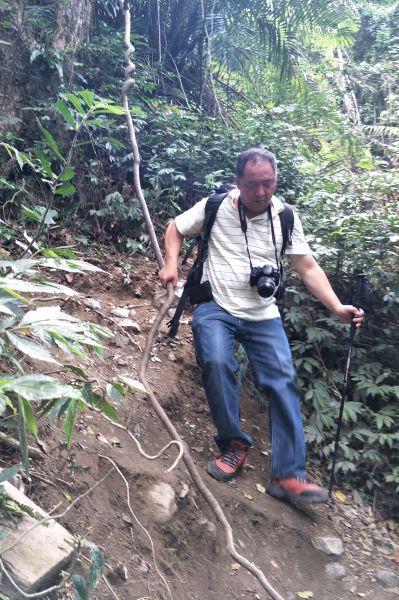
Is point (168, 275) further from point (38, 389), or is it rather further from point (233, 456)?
point (38, 389)

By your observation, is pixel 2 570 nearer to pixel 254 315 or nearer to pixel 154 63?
pixel 254 315

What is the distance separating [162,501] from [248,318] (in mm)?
1184

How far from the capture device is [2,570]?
1.84 m

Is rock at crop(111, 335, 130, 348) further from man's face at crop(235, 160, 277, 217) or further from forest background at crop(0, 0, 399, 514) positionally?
man's face at crop(235, 160, 277, 217)

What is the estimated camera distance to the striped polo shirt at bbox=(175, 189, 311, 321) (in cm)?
342

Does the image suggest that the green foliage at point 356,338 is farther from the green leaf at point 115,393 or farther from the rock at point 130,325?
the green leaf at point 115,393

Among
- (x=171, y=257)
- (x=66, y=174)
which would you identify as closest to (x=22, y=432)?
(x=66, y=174)

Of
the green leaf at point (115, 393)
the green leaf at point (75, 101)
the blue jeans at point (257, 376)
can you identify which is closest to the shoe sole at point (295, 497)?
the blue jeans at point (257, 376)

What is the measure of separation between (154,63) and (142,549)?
6.11 metres

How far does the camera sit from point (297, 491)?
130 inches

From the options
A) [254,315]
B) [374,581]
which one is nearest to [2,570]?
[254,315]

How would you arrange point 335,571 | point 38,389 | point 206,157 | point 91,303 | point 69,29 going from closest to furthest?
1. point 38,389
2. point 335,571
3. point 91,303
4. point 69,29
5. point 206,157

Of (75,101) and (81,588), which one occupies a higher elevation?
(75,101)

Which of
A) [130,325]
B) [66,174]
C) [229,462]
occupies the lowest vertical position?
[229,462]
